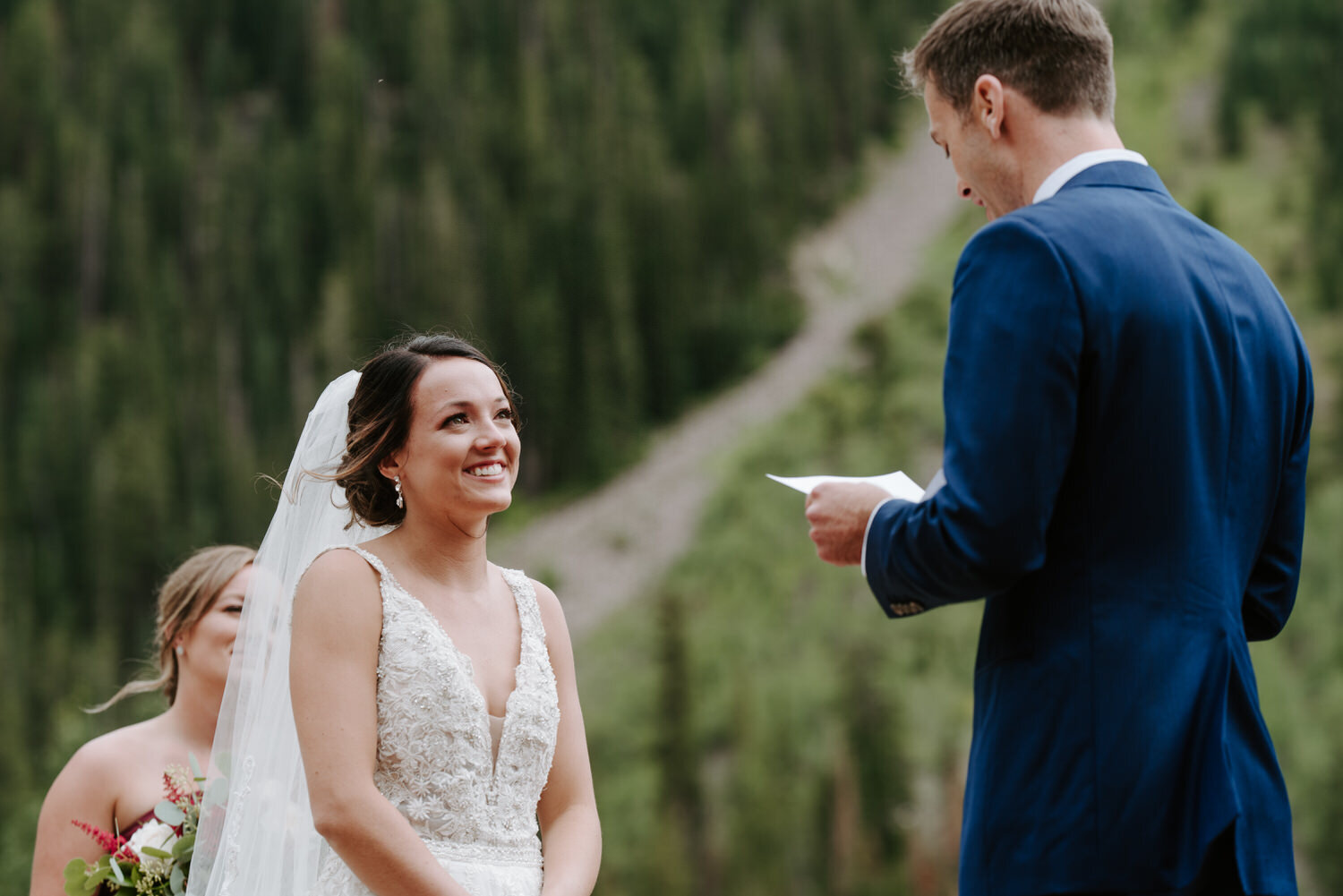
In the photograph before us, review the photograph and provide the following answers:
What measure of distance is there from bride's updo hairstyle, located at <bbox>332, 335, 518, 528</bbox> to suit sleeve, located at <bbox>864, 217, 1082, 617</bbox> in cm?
104

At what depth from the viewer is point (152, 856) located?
2.76 m

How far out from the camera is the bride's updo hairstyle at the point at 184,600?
11.1 ft

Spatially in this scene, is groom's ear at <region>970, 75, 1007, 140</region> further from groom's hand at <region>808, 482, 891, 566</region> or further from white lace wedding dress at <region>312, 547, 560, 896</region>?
white lace wedding dress at <region>312, 547, 560, 896</region>

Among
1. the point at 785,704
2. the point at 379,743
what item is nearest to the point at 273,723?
the point at 379,743

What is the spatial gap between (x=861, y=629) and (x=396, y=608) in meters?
28.3

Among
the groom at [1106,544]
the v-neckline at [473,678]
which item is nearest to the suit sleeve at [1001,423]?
the groom at [1106,544]

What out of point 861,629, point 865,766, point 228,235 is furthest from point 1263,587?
point 228,235

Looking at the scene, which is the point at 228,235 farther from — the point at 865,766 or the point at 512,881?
the point at 512,881

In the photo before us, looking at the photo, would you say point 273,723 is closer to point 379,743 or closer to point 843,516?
point 379,743

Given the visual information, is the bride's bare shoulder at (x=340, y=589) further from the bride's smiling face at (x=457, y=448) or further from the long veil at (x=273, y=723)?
the long veil at (x=273, y=723)

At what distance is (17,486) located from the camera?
3117cm

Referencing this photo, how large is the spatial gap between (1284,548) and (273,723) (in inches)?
69.0

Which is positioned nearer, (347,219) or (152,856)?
(152,856)

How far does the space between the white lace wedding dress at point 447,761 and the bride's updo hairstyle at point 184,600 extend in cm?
127
